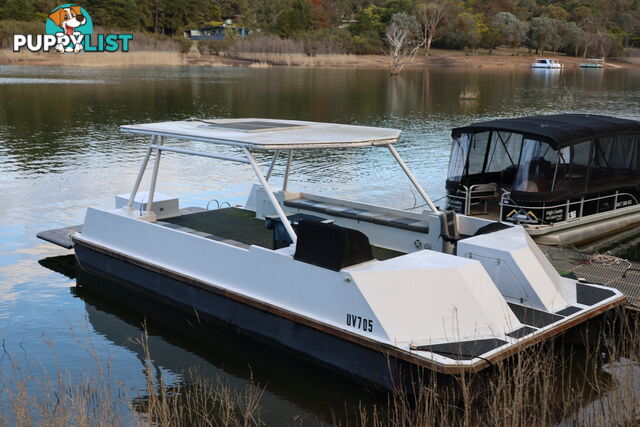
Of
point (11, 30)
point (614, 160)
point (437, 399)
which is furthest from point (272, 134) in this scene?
point (11, 30)

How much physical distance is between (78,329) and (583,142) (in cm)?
910

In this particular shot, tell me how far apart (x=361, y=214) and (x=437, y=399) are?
3.91 m

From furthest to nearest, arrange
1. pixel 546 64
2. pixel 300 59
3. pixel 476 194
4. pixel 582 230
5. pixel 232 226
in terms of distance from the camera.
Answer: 1. pixel 546 64
2. pixel 300 59
3. pixel 476 194
4. pixel 582 230
5. pixel 232 226

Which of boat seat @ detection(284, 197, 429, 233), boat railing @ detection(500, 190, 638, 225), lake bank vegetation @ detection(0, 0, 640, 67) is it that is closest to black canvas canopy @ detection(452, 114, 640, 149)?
boat railing @ detection(500, 190, 638, 225)

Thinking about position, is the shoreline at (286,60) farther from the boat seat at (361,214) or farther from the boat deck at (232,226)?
the boat seat at (361,214)

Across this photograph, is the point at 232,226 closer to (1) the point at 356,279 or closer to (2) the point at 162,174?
(1) the point at 356,279

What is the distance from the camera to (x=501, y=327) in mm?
6504

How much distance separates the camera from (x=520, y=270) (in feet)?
23.1

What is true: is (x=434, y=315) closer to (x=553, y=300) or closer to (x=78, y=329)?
(x=553, y=300)

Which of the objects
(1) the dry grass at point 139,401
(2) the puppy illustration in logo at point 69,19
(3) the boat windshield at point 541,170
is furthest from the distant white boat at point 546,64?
(1) the dry grass at point 139,401

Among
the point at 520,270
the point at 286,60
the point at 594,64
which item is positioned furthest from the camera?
the point at 594,64

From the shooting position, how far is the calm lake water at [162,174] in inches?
297

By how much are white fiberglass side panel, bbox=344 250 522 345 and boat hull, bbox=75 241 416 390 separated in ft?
1.15

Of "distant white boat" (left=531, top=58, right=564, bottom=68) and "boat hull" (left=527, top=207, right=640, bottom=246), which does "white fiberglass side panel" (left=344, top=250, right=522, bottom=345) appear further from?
"distant white boat" (left=531, top=58, right=564, bottom=68)
